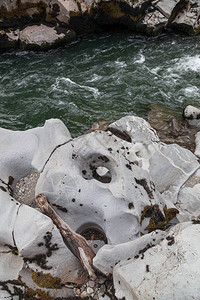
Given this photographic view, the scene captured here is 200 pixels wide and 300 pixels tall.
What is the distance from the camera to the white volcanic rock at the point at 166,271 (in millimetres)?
2873

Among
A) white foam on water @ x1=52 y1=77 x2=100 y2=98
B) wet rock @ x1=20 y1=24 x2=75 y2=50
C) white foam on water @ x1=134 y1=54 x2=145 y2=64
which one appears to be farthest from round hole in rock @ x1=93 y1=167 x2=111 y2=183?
wet rock @ x1=20 y1=24 x2=75 y2=50

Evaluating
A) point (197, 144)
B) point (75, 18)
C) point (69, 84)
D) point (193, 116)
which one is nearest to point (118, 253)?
point (197, 144)

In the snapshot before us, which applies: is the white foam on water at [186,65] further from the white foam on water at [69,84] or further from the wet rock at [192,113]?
the white foam on water at [69,84]

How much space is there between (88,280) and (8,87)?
9.16 m

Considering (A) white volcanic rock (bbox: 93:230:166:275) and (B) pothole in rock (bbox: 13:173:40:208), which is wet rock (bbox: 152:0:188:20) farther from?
(A) white volcanic rock (bbox: 93:230:166:275)

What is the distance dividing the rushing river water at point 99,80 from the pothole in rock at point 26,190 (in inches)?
131

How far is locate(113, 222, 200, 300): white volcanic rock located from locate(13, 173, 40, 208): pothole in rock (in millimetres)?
2378

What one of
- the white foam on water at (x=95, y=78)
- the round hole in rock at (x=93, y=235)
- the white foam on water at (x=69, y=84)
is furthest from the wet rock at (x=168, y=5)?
the round hole in rock at (x=93, y=235)

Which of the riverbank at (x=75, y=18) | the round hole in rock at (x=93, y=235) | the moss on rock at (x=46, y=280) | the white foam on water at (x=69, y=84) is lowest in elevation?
the moss on rock at (x=46, y=280)

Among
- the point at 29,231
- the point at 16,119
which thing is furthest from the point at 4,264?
the point at 16,119

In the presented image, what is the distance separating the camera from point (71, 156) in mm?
4750

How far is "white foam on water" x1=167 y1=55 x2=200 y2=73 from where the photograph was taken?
433 inches

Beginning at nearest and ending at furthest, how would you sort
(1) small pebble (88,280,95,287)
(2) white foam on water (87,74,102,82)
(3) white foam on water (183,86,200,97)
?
(1) small pebble (88,280,95,287) < (3) white foam on water (183,86,200,97) < (2) white foam on water (87,74,102,82)

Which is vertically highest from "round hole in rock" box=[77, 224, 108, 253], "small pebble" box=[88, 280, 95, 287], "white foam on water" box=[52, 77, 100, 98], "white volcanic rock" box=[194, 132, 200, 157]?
"white foam on water" box=[52, 77, 100, 98]
